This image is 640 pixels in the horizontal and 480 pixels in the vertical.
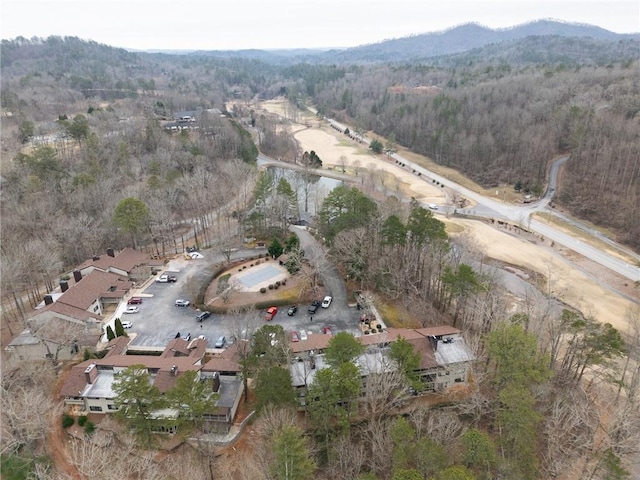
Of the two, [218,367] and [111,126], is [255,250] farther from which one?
[111,126]

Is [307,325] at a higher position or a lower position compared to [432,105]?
lower

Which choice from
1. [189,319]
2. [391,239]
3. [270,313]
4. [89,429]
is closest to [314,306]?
[270,313]

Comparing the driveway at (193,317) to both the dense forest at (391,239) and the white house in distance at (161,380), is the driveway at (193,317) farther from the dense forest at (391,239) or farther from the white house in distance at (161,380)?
the dense forest at (391,239)

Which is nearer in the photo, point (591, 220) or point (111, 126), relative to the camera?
point (591, 220)

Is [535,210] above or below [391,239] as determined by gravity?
below

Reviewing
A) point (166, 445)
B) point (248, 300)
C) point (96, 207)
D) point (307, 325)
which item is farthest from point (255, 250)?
point (166, 445)

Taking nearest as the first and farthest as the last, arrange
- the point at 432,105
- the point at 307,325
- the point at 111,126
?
the point at 307,325, the point at 111,126, the point at 432,105

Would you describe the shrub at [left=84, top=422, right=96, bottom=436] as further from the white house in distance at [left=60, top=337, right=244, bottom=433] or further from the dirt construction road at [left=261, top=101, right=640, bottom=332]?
the dirt construction road at [left=261, top=101, right=640, bottom=332]

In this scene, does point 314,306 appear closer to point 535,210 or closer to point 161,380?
point 161,380

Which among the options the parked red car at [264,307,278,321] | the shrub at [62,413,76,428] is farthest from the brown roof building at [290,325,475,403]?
the shrub at [62,413,76,428]
